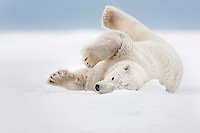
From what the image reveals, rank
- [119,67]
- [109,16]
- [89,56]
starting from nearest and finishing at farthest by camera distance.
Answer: [119,67] → [89,56] → [109,16]

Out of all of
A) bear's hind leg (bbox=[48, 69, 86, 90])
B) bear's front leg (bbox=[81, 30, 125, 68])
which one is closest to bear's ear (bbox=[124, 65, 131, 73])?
bear's front leg (bbox=[81, 30, 125, 68])

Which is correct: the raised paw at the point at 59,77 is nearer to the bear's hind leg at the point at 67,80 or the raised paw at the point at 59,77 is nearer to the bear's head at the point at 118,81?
the bear's hind leg at the point at 67,80

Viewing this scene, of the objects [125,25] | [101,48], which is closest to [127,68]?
[101,48]

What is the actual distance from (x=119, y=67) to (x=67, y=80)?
486mm

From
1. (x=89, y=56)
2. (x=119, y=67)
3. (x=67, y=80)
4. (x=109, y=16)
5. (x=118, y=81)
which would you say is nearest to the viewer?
(x=118, y=81)

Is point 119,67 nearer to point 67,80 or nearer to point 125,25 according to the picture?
point 67,80

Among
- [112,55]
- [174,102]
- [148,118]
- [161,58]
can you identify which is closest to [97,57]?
[112,55]

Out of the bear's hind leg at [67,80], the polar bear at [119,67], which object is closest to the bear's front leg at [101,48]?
the polar bear at [119,67]

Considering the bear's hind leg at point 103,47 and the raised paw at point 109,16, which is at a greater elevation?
the raised paw at point 109,16

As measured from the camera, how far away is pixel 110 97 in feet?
4.27

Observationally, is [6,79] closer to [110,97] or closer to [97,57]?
[97,57]

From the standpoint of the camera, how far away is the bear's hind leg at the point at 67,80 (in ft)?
6.69

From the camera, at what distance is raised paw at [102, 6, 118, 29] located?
2.83 metres

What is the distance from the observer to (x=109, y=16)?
284cm
